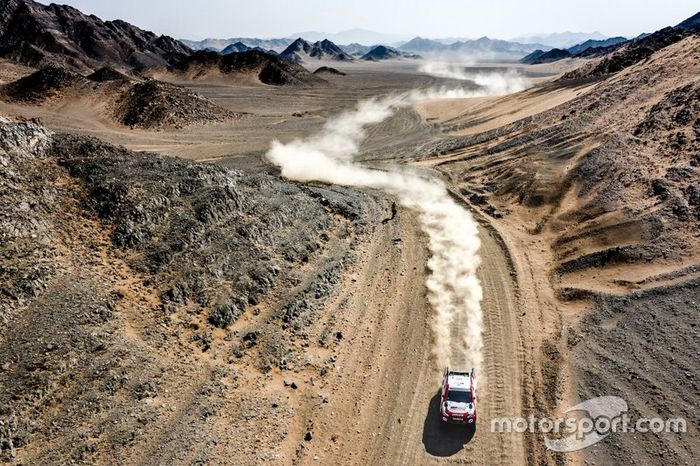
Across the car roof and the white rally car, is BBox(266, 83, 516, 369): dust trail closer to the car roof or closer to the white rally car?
the car roof

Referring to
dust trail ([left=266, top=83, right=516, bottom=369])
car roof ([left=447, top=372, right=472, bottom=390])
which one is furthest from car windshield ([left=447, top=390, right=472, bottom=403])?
dust trail ([left=266, top=83, right=516, bottom=369])

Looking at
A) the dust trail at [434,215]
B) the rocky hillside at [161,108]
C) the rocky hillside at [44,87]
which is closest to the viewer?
the dust trail at [434,215]

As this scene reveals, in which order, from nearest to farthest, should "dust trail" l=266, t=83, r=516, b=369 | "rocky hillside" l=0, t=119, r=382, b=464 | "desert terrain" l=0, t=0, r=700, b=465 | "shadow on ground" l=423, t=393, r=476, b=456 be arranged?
1. "rocky hillside" l=0, t=119, r=382, b=464
2. "desert terrain" l=0, t=0, r=700, b=465
3. "shadow on ground" l=423, t=393, r=476, b=456
4. "dust trail" l=266, t=83, r=516, b=369

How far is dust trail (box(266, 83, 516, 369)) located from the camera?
19.9 metres

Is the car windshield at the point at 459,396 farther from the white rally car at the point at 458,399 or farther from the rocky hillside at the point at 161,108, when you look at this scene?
the rocky hillside at the point at 161,108

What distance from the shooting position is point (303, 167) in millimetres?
38938

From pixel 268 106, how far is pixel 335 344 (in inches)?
2569

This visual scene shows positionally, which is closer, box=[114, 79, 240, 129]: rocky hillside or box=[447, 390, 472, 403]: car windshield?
box=[447, 390, 472, 403]: car windshield

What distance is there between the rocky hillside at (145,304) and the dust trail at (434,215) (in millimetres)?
5249

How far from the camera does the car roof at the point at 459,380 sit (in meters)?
15.7

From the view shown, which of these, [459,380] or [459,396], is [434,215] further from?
[459,396]

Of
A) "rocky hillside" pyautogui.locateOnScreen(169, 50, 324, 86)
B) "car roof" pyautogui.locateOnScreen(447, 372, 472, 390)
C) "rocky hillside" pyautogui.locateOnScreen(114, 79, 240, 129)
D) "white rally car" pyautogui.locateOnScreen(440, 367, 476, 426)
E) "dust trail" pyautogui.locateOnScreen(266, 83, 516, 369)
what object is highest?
"rocky hillside" pyautogui.locateOnScreen(169, 50, 324, 86)

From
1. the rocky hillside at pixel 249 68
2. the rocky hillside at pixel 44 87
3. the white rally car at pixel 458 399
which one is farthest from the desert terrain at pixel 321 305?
the rocky hillside at pixel 249 68

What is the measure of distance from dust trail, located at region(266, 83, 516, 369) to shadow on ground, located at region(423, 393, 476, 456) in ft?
9.41
